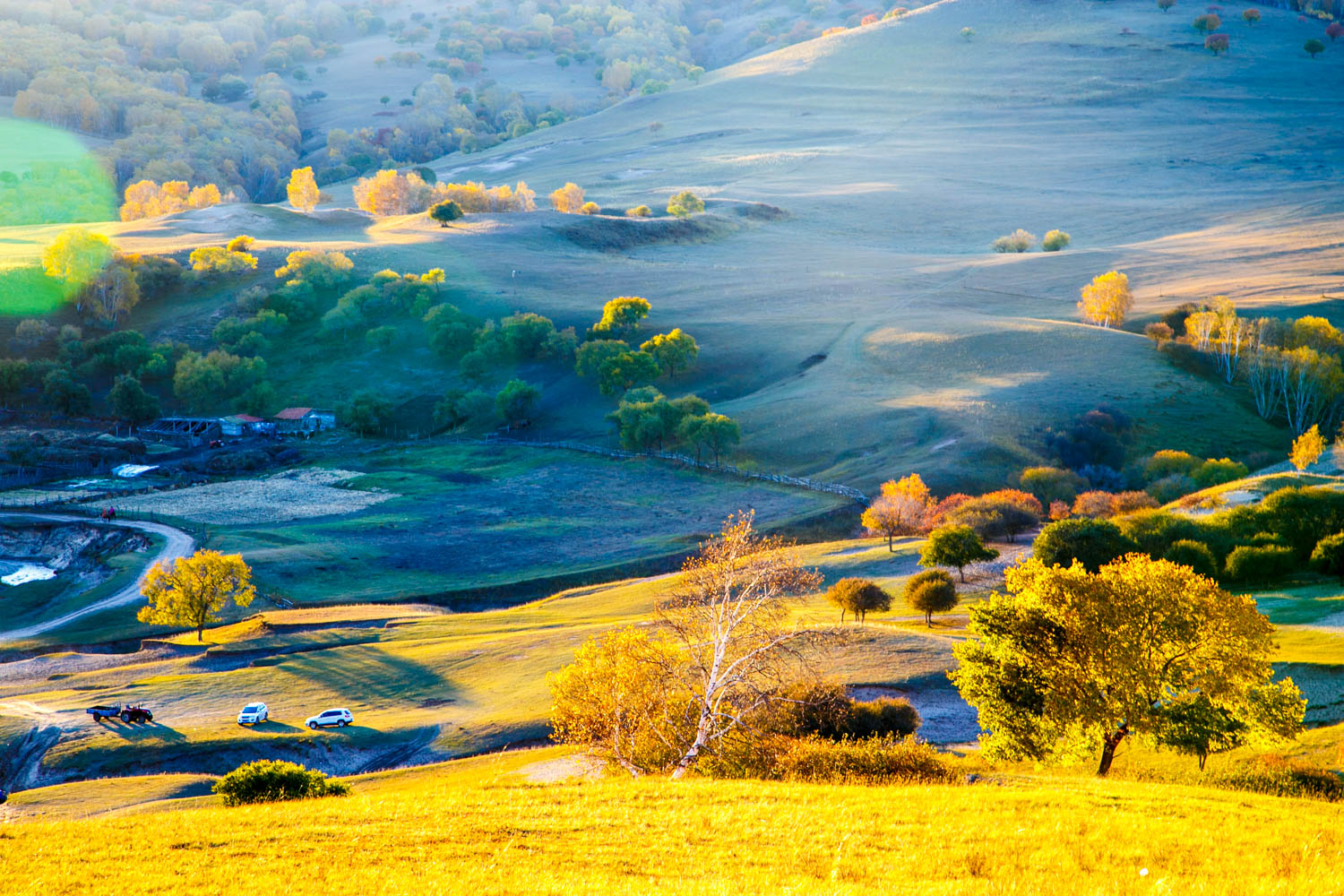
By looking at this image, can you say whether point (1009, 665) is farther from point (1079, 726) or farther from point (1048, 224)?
point (1048, 224)

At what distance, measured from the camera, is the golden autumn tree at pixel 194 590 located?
54.6 metres

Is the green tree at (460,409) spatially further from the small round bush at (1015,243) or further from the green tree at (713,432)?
the small round bush at (1015,243)

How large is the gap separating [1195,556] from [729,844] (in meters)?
37.1

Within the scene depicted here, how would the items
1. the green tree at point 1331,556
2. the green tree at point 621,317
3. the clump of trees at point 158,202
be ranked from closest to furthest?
the green tree at point 1331,556, the green tree at point 621,317, the clump of trees at point 158,202

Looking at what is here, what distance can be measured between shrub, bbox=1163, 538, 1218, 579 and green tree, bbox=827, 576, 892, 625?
43.9 feet

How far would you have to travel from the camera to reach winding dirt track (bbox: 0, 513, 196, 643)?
186ft

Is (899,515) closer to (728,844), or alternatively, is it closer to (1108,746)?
(1108,746)

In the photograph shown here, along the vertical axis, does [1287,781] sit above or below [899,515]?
above

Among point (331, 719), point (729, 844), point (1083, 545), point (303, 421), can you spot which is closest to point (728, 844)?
point (729, 844)

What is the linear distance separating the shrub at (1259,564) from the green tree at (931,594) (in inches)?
499

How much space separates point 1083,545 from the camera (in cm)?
4719

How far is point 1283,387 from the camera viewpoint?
92.1 m

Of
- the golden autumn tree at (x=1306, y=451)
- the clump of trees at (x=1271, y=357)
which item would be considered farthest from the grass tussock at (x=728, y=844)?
the clump of trees at (x=1271, y=357)

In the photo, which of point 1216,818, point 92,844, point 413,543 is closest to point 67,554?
point 413,543
